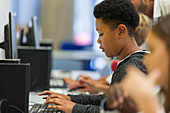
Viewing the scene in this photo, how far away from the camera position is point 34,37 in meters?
2.59

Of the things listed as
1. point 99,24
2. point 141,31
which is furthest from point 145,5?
point 99,24

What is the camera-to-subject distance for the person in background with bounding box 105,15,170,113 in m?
0.84

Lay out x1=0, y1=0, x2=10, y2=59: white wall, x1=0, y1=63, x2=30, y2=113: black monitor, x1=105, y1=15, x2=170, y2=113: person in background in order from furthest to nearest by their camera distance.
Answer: x1=0, y1=0, x2=10, y2=59: white wall < x1=0, y1=63, x2=30, y2=113: black monitor < x1=105, y1=15, x2=170, y2=113: person in background

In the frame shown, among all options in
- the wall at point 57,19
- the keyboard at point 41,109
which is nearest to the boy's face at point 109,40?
the keyboard at point 41,109

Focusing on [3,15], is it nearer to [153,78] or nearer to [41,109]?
[41,109]

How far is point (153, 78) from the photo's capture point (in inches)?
33.0

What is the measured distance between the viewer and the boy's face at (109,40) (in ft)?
4.98

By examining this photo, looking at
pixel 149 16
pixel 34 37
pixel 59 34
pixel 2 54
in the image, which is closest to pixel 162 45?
pixel 2 54

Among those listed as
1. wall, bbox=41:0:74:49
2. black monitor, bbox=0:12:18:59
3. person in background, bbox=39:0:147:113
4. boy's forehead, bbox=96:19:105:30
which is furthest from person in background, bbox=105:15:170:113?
wall, bbox=41:0:74:49

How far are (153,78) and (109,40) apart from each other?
0.70m

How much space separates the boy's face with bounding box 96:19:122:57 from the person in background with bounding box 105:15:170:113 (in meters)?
0.59

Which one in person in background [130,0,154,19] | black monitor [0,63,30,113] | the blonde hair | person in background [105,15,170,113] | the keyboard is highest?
person in background [130,0,154,19]

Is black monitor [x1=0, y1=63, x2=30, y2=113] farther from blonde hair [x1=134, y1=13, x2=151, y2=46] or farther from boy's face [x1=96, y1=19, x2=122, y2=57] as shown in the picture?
blonde hair [x1=134, y1=13, x2=151, y2=46]

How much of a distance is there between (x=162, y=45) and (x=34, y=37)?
6.00ft
